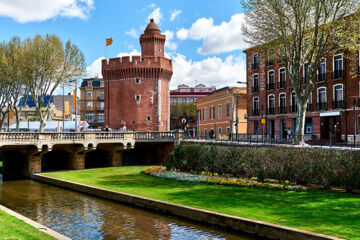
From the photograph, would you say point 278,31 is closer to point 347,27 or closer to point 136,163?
point 347,27

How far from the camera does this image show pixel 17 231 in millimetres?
12000

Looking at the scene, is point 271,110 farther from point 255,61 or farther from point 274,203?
point 274,203

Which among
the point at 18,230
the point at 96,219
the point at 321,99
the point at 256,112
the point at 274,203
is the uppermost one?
the point at 321,99

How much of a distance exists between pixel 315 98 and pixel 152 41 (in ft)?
106

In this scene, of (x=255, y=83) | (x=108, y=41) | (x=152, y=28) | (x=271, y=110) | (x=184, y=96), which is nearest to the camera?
(x=271, y=110)

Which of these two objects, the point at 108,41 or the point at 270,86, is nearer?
the point at 270,86

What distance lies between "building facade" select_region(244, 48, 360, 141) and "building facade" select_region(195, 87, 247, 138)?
16.5ft

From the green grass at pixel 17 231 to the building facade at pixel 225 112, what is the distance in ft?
141

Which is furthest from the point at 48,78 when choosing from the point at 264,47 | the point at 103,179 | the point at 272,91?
the point at 272,91

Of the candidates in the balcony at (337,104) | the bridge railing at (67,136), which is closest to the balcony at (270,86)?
the balcony at (337,104)

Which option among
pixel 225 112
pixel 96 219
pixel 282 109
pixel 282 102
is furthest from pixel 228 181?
pixel 225 112

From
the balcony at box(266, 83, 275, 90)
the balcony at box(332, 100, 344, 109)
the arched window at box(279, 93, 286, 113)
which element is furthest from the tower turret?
the balcony at box(332, 100, 344, 109)

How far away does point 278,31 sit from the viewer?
31.4 metres

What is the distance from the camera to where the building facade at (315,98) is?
3981 centimetres
